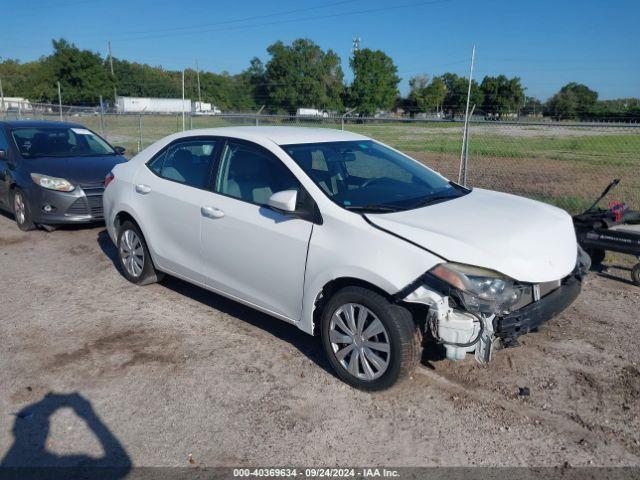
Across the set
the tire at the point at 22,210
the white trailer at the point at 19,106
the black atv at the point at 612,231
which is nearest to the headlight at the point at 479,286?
the black atv at the point at 612,231

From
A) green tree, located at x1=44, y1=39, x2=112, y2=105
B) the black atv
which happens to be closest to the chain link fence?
the black atv

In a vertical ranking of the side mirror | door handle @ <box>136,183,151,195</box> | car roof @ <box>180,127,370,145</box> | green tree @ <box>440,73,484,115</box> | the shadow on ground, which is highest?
green tree @ <box>440,73,484,115</box>

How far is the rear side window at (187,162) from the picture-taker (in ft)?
15.9

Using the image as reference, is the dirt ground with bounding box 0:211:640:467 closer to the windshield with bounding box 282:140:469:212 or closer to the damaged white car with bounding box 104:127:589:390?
the damaged white car with bounding box 104:127:589:390

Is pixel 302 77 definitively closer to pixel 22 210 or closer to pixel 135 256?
pixel 22 210

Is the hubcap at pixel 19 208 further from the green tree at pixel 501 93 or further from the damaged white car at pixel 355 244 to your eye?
the green tree at pixel 501 93

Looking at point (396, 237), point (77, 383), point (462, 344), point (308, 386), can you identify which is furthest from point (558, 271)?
point (77, 383)

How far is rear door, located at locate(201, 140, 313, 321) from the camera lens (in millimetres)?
4043

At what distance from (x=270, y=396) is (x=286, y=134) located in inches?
85.9

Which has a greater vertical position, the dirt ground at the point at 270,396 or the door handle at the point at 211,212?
the door handle at the point at 211,212

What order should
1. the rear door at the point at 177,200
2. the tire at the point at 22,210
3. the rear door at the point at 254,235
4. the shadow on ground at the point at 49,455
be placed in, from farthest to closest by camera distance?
the tire at the point at 22,210 → the rear door at the point at 177,200 → the rear door at the point at 254,235 → the shadow on ground at the point at 49,455

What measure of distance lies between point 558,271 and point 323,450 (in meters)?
1.88

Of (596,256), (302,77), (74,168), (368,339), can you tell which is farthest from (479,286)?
(302,77)

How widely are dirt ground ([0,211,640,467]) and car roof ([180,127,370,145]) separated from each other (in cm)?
160
